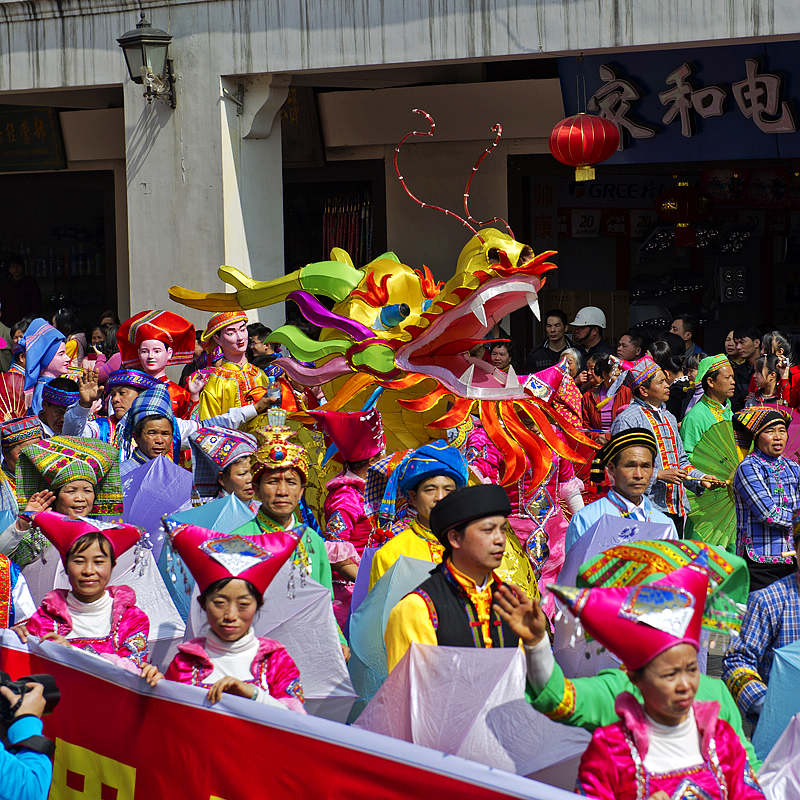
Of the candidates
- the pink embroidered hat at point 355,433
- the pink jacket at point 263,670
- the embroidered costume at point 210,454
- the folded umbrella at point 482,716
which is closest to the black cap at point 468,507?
the folded umbrella at point 482,716

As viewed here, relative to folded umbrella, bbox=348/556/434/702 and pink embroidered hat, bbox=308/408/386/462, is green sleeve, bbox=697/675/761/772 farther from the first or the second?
pink embroidered hat, bbox=308/408/386/462

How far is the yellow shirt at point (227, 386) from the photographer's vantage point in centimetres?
786

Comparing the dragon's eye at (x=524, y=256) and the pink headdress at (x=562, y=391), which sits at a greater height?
the dragon's eye at (x=524, y=256)

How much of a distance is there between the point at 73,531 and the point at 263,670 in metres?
1.06

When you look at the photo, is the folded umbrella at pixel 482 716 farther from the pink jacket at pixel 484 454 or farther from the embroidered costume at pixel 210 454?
the embroidered costume at pixel 210 454

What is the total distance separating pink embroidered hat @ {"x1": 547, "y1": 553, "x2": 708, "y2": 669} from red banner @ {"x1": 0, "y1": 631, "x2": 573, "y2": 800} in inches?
13.5

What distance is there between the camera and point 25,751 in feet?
9.79

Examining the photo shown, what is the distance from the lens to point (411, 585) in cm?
444

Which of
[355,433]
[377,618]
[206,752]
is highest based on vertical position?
[355,433]

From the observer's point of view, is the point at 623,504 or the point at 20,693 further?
the point at 623,504

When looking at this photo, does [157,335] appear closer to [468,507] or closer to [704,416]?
[704,416]

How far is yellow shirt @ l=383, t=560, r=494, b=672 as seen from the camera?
12.1ft

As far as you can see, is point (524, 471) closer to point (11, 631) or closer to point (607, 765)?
point (11, 631)

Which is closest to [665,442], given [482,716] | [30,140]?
[482,716]
